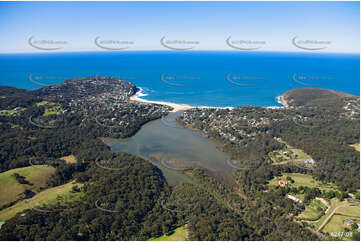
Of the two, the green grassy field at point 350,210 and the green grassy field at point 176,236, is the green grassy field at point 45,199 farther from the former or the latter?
the green grassy field at point 350,210

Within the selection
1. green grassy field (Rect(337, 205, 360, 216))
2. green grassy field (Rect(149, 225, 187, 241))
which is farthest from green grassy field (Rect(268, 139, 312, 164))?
green grassy field (Rect(149, 225, 187, 241))

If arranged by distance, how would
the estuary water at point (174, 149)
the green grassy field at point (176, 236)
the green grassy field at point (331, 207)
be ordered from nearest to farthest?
1. the green grassy field at point (176, 236)
2. the green grassy field at point (331, 207)
3. the estuary water at point (174, 149)

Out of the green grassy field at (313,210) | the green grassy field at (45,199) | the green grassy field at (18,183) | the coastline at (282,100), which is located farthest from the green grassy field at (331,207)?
the coastline at (282,100)

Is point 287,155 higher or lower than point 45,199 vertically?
higher

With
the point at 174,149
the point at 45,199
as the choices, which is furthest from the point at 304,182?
the point at 45,199

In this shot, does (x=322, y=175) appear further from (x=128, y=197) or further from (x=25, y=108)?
(x=25, y=108)

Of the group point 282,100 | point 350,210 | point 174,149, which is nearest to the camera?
point 350,210

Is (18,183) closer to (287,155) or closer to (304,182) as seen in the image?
(304,182)

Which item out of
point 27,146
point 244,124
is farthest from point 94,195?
point 244,124
